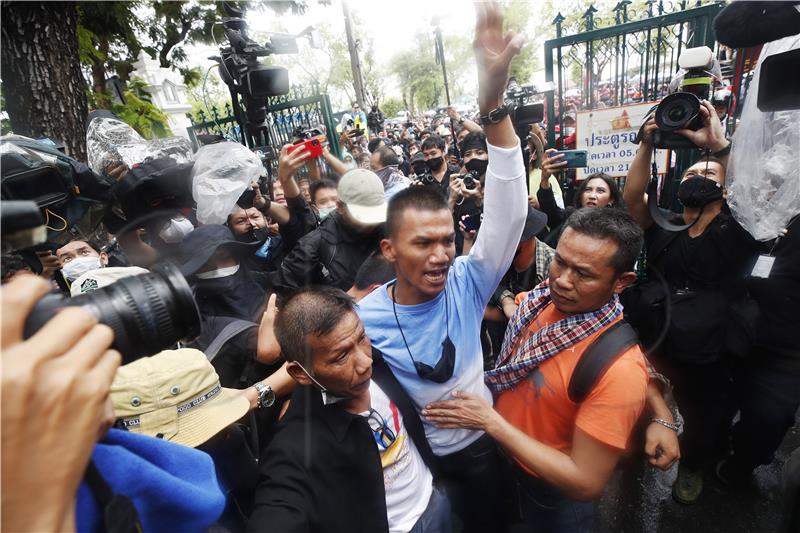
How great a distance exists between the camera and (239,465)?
1.50 m

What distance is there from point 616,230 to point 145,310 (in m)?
1.54

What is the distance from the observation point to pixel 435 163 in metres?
5.91

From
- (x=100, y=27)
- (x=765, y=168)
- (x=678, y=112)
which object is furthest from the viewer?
(x=100, y=27)

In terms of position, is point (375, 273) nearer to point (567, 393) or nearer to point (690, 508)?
point (567, 393)

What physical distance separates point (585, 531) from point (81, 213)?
9.39 ft

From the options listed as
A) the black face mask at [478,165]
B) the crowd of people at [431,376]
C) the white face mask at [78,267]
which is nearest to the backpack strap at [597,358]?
the crowd of people at [431,376]

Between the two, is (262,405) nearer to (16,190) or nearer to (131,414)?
(131,414)

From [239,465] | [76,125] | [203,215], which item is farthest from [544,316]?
[76,125]

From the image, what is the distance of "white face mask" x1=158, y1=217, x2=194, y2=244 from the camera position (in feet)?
9.49

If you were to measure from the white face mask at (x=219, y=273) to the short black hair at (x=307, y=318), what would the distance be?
1024 mm

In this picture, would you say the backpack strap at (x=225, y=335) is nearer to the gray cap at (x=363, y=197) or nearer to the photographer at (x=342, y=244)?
the photographer at (x=342, y=244)

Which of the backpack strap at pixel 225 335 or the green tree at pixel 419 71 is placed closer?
the backpack strap at pixel 225 335

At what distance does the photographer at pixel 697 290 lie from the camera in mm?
2211

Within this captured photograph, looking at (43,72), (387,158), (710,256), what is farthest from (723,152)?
(43,72)
